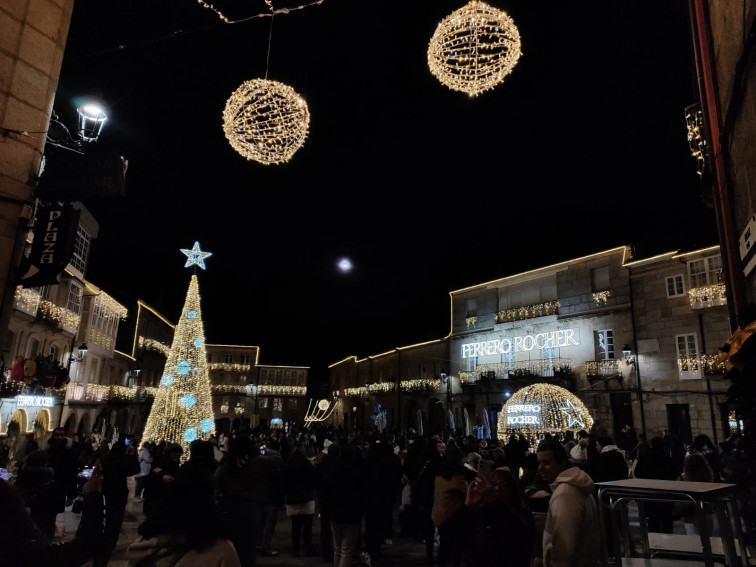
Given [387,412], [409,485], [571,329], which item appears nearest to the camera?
[409,485]

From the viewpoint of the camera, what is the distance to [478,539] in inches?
129

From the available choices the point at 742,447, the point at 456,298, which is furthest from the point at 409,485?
the point at 456,298

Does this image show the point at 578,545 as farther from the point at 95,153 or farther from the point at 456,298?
the point at 456,298

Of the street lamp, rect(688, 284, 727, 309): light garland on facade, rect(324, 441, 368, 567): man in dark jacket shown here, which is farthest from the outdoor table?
rect(688, 284, 727, 309): light garland on facade

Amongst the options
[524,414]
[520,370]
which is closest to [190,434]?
[524,414]

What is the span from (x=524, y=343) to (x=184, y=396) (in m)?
19.0

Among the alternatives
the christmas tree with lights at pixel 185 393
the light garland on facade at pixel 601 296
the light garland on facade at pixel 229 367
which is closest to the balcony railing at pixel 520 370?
the light garland on facade at pixel 601 296

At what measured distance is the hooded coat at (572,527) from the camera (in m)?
3.18

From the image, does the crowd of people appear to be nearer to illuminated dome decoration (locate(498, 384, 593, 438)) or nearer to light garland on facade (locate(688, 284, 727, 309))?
illuminated dome decoration (locate(498, 384, 593, 438))

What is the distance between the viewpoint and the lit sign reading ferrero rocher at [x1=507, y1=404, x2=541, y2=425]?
15.0 m

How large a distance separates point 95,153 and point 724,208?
8.23 metres

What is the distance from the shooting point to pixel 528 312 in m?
28.3

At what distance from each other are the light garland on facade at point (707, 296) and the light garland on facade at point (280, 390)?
49.2 m

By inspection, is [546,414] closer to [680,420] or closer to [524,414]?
[524,414]
